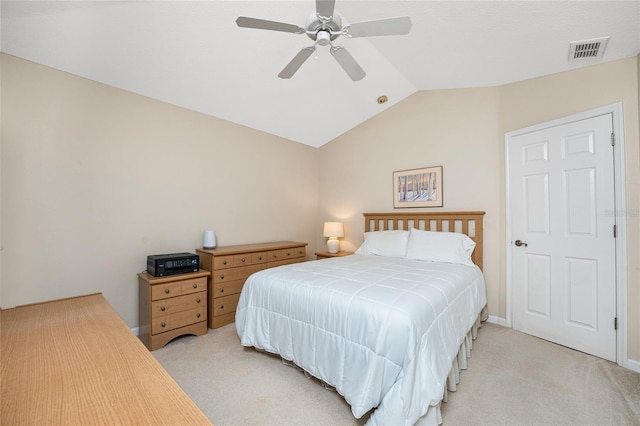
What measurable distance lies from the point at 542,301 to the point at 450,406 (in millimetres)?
1776

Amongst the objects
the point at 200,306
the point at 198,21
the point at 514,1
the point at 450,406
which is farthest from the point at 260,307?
the point at 514,1

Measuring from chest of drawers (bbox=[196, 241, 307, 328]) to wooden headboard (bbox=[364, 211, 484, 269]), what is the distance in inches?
66.8

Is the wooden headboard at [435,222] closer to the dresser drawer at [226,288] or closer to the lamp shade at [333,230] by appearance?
the lamp shade at [333,230]

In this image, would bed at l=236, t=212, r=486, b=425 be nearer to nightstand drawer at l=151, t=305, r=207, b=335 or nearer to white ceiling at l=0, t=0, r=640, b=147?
nightstand drawer at l=151, t=305, r=207, b=335

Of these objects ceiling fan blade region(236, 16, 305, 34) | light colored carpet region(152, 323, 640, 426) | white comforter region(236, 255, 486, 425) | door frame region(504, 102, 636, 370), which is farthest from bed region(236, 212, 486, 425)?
ceiling fan blade region(236, 16, 305, 34)

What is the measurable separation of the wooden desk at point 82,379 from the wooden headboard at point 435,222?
10.9 ft

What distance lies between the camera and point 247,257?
10.7 feet

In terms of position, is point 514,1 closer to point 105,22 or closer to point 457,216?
point 457,216

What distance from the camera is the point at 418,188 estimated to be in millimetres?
3695

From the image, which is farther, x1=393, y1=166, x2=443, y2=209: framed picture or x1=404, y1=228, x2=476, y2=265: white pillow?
x1=393, y1=166, x2=443, y2=209: framed picture

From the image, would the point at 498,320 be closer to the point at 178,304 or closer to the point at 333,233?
the point at 333,233

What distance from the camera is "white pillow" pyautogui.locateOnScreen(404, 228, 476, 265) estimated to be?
2.95 meters

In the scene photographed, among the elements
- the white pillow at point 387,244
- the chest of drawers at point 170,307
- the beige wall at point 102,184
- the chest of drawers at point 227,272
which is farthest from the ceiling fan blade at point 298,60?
the white pillow at point 387,244

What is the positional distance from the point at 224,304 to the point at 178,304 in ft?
1.76
